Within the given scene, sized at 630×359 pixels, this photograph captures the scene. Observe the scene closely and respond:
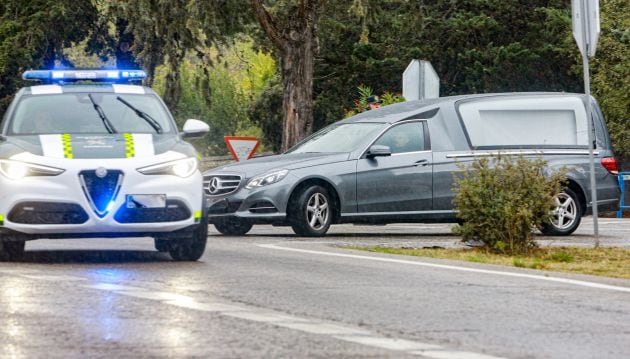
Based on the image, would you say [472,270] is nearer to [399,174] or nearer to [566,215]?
→ [399,174]

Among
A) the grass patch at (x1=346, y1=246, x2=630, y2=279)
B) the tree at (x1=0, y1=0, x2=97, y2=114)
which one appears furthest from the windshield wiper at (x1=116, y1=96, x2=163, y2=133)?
the tree at (x1=0, y1=0, x2=97, y2=114)

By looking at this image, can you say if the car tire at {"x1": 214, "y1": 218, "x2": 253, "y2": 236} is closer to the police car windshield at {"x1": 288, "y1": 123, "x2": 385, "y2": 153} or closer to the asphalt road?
the police car windshield at {"x1": 288, "y1": 123, "x2": 385, "y2": 153}

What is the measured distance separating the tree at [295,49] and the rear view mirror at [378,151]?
10.1m

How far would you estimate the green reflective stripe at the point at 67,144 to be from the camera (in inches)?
530

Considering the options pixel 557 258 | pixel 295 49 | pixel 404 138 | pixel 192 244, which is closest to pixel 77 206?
pixel 192 244

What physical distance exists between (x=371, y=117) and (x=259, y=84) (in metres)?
64.0

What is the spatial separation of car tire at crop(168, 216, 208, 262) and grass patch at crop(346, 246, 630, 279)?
2656 millimetres

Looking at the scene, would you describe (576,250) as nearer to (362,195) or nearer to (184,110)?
(362,195)

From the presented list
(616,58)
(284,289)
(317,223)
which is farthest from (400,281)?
(616,58)

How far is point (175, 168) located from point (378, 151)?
6111mm

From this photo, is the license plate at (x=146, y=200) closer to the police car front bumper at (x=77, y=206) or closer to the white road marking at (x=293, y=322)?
the police car front bumper at (x=77, y=206)

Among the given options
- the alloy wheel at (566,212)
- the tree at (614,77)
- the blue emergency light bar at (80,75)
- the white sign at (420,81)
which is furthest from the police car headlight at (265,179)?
the tree at (614,77)

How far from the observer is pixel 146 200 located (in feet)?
44.2

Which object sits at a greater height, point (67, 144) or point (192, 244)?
point (67, 144)
